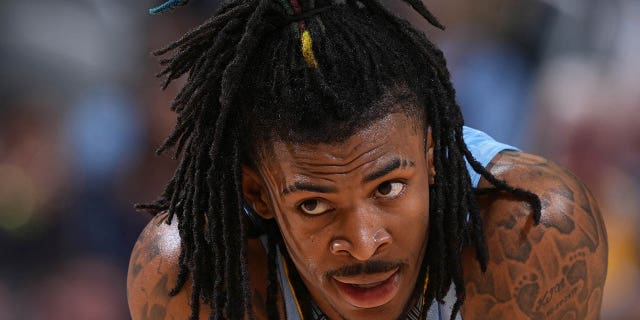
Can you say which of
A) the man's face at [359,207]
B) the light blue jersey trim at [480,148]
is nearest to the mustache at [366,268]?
the man's face at [359,207]

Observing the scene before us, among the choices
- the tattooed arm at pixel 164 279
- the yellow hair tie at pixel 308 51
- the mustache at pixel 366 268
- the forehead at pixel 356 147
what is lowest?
the tattooed arm at pixel 164 279

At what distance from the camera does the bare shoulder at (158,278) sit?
1855mm

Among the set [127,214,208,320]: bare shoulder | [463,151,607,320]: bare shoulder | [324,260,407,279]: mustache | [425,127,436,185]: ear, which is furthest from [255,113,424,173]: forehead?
[127,214,208,320]: bare shoulder

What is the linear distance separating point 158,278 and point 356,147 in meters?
0.65

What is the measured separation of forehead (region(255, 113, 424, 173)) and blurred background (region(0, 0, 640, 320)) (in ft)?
3.99

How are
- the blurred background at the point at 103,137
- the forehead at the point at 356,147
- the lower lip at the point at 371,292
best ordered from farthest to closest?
the blurred background at the point at 103,137 < the lower lip at the point at 371,292 < the forehead at the point at 356,147

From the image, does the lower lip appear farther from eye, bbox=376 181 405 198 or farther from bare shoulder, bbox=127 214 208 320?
bare shoulder, bbox=127 214 208 320

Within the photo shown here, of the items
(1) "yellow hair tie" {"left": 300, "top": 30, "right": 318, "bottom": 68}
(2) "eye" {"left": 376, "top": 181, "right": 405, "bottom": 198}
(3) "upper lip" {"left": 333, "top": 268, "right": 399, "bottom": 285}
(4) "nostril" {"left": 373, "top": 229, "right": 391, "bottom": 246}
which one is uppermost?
(1) "yellow hair tie" {"left": 300, "top": 30, "right": 318, "bottom": 68}

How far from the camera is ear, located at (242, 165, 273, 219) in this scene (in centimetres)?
171

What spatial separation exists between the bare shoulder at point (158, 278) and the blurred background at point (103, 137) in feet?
2.50

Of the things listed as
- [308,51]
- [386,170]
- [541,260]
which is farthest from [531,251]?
[308,51]

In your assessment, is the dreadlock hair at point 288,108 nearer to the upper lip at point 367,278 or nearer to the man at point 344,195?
the man at point 344,195

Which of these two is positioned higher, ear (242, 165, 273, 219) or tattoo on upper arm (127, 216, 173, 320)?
ear (242, 165, 273, 219)

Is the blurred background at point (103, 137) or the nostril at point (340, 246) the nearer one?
the nostril at point (340, 246)
